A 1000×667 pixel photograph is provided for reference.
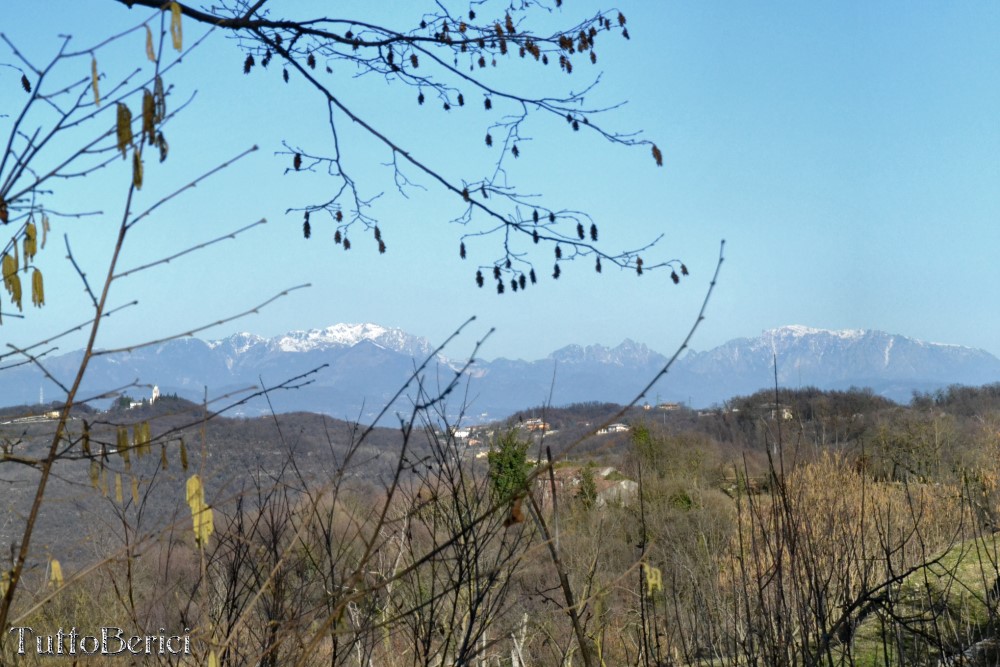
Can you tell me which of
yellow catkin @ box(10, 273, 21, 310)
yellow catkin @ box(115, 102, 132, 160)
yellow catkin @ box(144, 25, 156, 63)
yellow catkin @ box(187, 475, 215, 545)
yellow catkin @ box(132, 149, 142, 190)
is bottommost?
→ yellow catkin @ box(187, 475, 215, 545)

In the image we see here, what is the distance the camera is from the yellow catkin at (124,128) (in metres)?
1.45

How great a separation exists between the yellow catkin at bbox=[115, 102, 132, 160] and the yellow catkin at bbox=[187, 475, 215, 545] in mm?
580

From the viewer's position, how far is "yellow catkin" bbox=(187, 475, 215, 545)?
1.48m

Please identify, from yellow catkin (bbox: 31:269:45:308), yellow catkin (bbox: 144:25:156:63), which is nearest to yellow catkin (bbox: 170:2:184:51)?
yellow catkin (bbox: 144:25:156:63)

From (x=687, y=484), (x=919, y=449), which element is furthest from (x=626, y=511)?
(x=919, y=449)

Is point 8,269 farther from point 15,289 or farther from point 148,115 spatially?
point 148,115

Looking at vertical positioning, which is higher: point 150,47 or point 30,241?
point 150,47

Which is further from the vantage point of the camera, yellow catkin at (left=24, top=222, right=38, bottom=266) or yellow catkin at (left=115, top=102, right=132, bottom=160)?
yellow catkin at (left=24, top=222, right=38, bottom=266)

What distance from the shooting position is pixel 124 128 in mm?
1475

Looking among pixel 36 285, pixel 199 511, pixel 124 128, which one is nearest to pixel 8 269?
pixel 36 285

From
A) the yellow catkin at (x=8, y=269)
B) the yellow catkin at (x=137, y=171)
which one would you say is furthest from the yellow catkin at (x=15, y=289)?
the yellow catkin at (x=137, y=171)

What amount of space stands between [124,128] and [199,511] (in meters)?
0.68

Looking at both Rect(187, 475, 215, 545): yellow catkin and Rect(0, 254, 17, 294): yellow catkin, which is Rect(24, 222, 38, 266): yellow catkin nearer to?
Rect(0, 254, 17, 294): yellow catkin

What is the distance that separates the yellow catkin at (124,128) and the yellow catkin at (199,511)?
580mm
